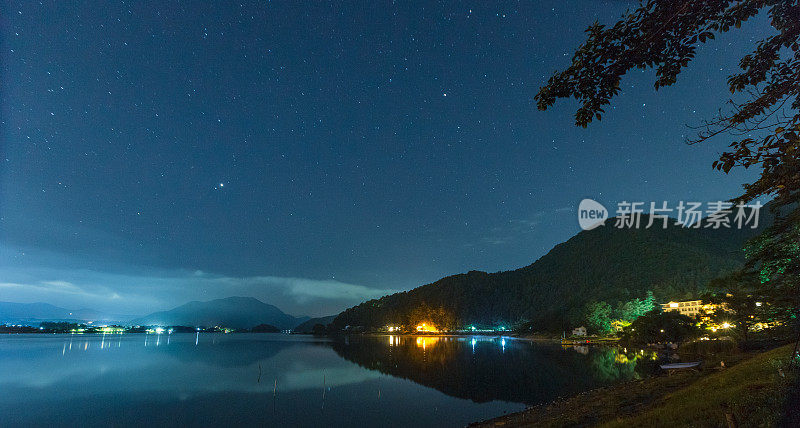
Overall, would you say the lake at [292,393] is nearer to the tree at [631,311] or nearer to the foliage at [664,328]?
the foliage at [664,328]

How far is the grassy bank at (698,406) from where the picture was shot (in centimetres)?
1166

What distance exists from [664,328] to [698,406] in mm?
77119

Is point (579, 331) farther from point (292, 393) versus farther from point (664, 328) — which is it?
point (292, 393)

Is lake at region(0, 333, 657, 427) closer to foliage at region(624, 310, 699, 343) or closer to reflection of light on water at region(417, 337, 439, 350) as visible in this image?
foliage at region(624, 310, 699, 343)

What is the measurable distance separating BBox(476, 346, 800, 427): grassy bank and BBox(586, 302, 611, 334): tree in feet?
353

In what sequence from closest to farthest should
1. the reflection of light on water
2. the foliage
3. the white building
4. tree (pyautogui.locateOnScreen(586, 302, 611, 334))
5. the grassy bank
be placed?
the grassy bank → the foliage → tree (pyautogui.locateOnScreen(586, 302, 611, 334)) → the reflection of light on water → the white building

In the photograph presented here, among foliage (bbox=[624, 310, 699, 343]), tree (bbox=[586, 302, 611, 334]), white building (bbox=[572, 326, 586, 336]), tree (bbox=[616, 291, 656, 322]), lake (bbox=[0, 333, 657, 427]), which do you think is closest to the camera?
lake (bbox=[0, 333, 657, 427])

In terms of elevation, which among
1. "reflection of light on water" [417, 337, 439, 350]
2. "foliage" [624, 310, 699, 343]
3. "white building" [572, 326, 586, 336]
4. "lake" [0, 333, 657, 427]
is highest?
"foliage" [624, 310, 699, 343]

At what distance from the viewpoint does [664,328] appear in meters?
78.1

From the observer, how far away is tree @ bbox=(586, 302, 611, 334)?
12389cm

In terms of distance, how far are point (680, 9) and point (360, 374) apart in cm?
5892

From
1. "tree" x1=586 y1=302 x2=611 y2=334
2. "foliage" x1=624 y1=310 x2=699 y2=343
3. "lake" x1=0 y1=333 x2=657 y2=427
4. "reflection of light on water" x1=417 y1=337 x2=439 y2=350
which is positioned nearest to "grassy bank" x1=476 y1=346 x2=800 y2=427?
"lake" x1=0 y1=333 x2=657 y2=427

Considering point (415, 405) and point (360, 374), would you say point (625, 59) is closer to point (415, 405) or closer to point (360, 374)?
point (415, 405)

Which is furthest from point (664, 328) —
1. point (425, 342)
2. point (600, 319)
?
point (425, 342)
